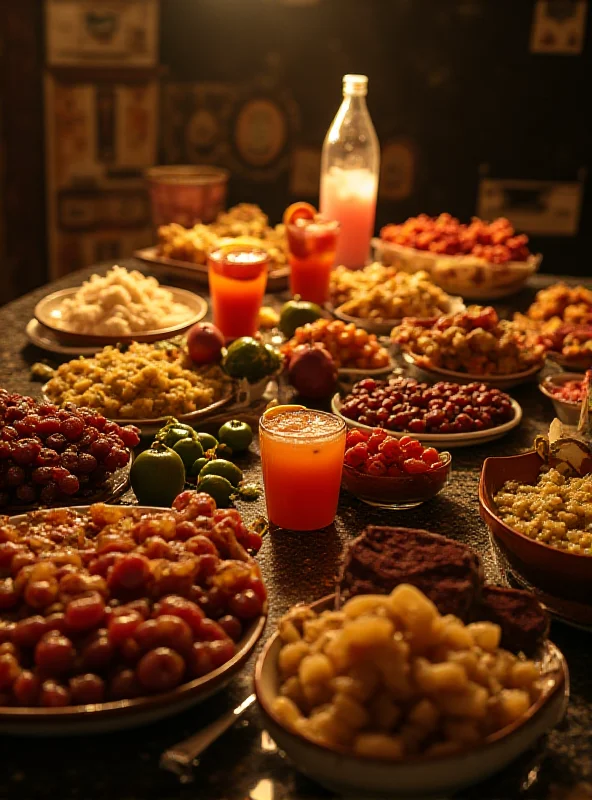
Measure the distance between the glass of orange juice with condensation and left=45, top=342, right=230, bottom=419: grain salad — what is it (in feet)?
1.77

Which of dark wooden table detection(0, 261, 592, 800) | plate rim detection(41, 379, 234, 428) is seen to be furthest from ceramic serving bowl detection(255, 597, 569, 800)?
plate rim detection(41, 379, 234, 428)

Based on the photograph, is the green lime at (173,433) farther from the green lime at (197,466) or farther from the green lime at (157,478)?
the green lime at (157,478)

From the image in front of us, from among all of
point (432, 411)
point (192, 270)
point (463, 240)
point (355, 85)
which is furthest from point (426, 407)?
point (355, 85)

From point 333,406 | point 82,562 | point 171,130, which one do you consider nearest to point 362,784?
point 82,562

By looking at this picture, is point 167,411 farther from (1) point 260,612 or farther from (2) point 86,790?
(2) point 86,790

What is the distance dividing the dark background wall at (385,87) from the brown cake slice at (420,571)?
524 centimetres

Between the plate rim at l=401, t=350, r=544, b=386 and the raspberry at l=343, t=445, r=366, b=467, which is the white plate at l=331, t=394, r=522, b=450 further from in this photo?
the plate rim at l=401, t=350, r=544, b=386

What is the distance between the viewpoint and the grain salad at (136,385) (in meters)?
2.58

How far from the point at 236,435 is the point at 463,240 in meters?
2.16

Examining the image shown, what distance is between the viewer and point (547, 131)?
634 cm

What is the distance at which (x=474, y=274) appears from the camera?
4027mm

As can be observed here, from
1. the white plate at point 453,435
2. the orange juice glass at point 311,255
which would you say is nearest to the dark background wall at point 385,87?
the orange juice glass at point 311,255

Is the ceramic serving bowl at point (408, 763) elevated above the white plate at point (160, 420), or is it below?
above

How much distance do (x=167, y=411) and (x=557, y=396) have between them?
3.81 feet
